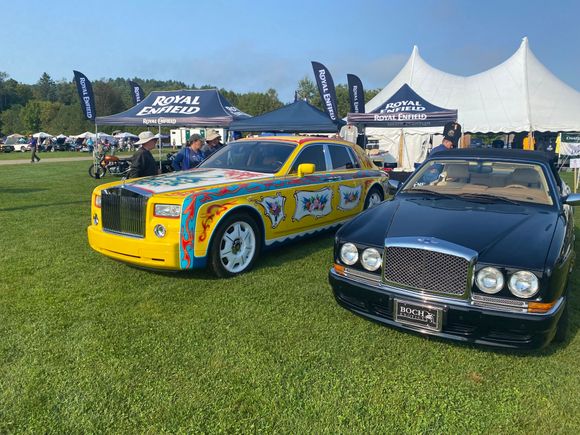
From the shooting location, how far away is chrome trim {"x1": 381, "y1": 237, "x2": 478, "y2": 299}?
292 cm

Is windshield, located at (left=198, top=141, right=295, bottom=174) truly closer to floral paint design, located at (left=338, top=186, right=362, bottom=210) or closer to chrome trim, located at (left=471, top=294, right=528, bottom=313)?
floral paint design, located at (left=338, top=186, right=362, bottom=210)

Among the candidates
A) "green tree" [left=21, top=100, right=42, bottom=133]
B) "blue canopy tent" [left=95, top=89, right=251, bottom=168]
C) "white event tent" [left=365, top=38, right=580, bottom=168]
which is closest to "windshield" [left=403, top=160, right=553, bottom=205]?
"blue canopy tent" [left=95, top=89, right=251, bottom=168]

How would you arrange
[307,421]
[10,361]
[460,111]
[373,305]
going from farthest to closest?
[460,111], [373,305], [10,361], [307,421]

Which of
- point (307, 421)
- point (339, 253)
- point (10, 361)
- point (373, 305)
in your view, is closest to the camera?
point (307, 421)

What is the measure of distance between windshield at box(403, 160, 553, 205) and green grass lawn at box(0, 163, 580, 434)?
1.26 metres

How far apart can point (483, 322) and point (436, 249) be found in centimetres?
59

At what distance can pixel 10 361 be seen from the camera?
9.91 feet

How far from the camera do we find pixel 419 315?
306 centimetres

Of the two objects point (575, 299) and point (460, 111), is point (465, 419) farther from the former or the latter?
point (460, 111)

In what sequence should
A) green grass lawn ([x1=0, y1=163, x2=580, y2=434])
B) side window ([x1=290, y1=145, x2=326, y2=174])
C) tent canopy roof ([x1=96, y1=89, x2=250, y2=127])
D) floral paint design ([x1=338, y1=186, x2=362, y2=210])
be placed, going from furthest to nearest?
tent canopy roof ([x1=96, y1=89, x2=250, y2=127]) < floral paint design ([x1=338, y1=186, x2=362, y2=210]) < side window ([x1=290, y1=145, x2=326, y2=174]) < green grass lawn ([x1=0, y1=163, x2=580, y2=434])

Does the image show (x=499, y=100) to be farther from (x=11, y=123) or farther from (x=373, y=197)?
(x=11, y=123)

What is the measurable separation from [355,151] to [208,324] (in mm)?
4610

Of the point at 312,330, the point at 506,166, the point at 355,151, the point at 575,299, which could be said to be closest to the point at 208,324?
the point at 312,330

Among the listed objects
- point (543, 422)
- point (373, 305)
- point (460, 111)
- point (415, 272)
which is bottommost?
point (543, 422)
